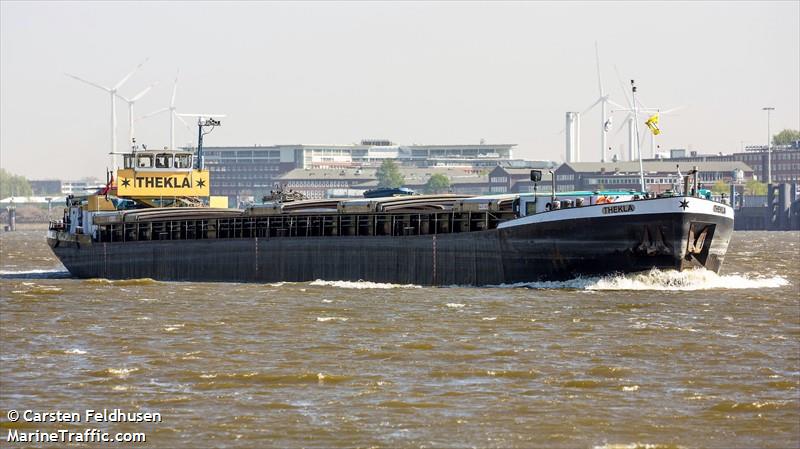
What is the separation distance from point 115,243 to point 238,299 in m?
27.4

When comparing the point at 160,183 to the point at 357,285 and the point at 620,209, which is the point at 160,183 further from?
the point at 620,209

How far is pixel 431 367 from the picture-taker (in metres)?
34.9

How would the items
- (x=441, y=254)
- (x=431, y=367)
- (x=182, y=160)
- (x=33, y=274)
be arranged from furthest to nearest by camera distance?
(x=182, y=160), (x=33, y=274), (x=441, y=254), (x=431, y=367)

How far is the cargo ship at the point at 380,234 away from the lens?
191ft

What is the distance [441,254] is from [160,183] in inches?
1165

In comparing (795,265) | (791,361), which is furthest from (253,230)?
(791,361)

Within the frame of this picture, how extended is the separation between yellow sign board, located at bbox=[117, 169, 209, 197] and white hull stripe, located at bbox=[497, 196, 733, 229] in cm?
3535

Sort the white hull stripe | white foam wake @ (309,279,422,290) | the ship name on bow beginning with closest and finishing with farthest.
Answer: the white hull stripe → the ship name on bow → white foam wake @ (309,279,422,290)

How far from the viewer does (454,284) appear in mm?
65625

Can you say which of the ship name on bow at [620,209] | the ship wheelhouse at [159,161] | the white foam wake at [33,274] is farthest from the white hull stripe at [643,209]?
the white foam wake at [33,274]

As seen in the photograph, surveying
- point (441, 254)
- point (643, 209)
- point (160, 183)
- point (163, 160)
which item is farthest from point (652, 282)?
point (160, 183)

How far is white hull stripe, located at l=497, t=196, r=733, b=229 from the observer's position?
187ft

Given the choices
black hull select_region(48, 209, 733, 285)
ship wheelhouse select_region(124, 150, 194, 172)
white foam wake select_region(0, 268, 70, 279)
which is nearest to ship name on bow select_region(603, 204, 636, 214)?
black hull select_region(48, 209, 733, 285)

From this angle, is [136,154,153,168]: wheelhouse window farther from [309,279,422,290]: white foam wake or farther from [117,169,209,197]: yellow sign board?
[309,279,422,290]: white foam wake
